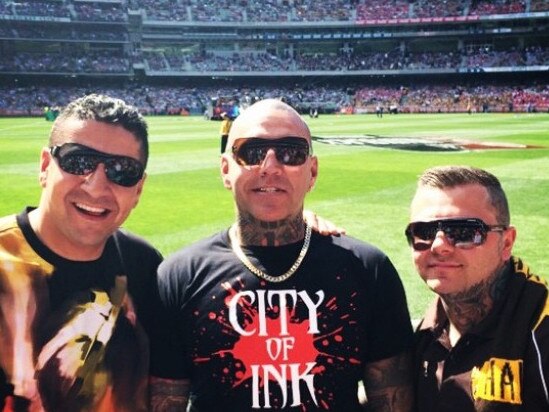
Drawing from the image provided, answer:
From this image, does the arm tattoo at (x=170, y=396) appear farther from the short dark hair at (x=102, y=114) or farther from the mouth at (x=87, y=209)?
the short dark hair at (x=102, y=114)

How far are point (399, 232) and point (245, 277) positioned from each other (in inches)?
294

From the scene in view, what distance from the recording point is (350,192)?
47.2 ft

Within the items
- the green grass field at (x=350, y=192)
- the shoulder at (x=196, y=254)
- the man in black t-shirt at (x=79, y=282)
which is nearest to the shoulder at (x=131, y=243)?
the man in black t-shirt at (x=79, y=282)

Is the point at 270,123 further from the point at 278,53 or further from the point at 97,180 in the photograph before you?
the point at 278,53

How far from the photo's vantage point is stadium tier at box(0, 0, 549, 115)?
7175 centimetres

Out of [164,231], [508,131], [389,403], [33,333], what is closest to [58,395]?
[33,333]

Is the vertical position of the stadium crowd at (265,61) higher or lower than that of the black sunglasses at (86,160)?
lower

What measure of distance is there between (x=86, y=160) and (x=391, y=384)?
75.8 inches

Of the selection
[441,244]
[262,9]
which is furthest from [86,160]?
[262,9]

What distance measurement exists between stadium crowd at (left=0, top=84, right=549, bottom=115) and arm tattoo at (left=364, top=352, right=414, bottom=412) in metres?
59.2

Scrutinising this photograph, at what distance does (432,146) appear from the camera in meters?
24.4

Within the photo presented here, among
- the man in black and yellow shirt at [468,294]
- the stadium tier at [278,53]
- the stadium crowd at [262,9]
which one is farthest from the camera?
the stadium crowd at [262,9]

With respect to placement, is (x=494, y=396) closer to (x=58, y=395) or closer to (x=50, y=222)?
(x=58, y=395)

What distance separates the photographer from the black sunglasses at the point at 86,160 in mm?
3117
